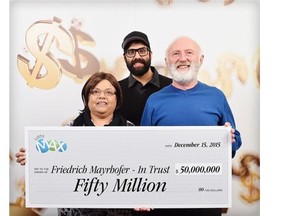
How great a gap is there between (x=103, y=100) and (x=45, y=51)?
1.07ft

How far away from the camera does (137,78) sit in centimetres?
138

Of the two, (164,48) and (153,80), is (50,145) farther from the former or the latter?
(164,48)

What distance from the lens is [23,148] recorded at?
138cm

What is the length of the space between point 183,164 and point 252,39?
60 cm

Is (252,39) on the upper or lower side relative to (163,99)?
upper

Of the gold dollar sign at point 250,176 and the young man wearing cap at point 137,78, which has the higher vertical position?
the young man wearing cap at point 137,78

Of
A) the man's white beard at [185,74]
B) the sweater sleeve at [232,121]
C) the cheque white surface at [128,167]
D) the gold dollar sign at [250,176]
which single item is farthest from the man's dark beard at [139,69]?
the gold dollar sign at [250,176]

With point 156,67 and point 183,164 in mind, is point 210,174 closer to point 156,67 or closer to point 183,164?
point 183,164

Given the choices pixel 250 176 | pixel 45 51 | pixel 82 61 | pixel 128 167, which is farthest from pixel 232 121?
pixel 45 51

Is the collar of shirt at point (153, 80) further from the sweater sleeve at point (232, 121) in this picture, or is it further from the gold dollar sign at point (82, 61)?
the sweater sleeve at point (232, 121)

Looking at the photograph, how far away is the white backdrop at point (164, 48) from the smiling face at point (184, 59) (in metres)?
0.03

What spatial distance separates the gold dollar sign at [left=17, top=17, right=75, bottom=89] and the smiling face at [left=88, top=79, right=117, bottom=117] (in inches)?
6.8

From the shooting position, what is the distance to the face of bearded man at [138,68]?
4.52ft

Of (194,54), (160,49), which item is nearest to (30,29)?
(160,49)
